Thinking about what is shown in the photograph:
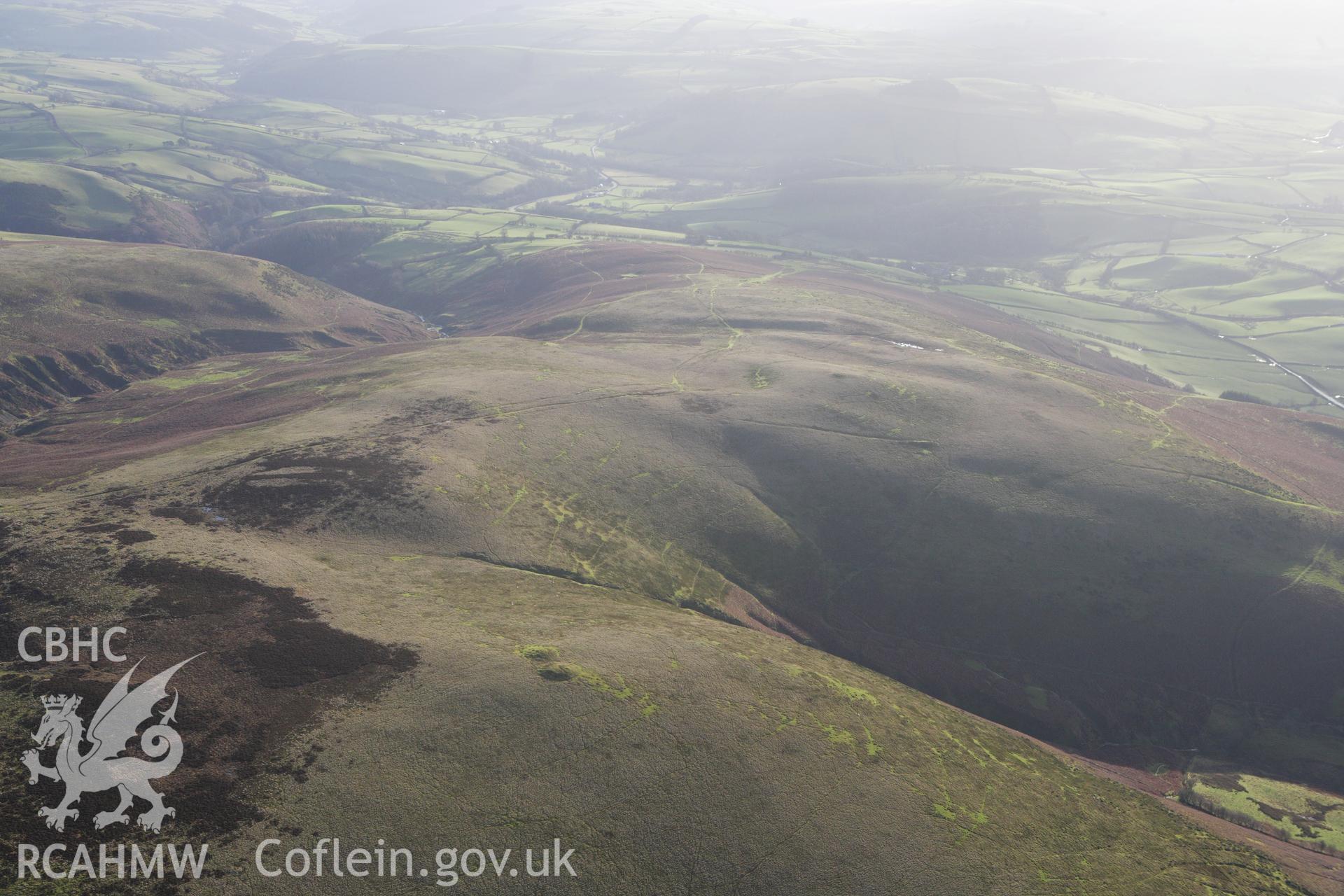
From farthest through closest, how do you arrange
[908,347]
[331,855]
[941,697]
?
[908,347], [941,697], [331,855]

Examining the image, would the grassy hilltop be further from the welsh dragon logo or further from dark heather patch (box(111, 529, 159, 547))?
the welsh dragon logo

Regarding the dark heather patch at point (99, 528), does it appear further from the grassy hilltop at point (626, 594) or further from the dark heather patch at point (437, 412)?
the dark heather patch at point (437, 412)

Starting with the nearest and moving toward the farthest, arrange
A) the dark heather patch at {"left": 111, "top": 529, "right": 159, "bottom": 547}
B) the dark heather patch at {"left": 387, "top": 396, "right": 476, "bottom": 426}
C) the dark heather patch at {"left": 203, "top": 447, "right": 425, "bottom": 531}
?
the dark heather patch at {"left": 111, "top": 529, "right": 159, "bottom": 547} → the dark heather patch at {"left": 203, "top": 447, "right": 425, "bottom": 531} → the dark heather patch at {"left": 387, "top": 396, "right": 476, "bottom": 426}

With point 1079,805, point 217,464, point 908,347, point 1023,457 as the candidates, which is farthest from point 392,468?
point 908,347

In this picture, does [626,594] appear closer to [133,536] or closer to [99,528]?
[133,536]

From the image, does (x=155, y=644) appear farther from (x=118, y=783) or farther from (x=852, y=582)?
(x=852, y=582)

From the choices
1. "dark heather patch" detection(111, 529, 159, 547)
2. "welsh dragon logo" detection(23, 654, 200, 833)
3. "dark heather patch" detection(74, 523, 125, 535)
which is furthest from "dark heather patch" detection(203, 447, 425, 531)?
"welsh dragon logo" detection(23, 654, 200, 833)
